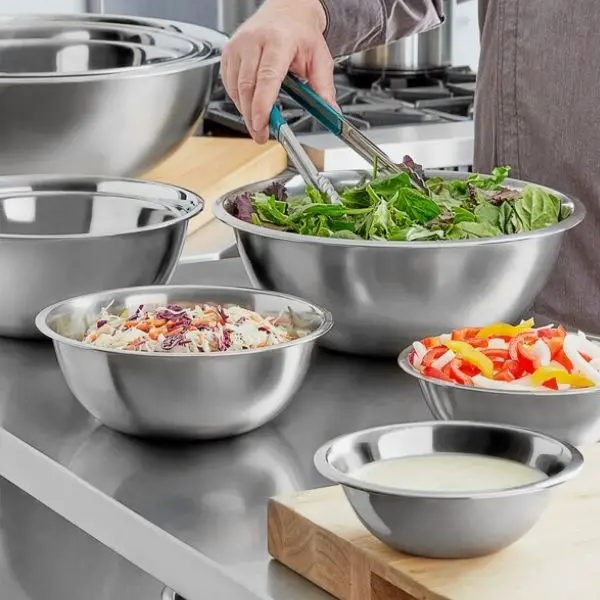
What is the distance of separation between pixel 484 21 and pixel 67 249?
79cm

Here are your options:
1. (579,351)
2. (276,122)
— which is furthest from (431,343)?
(276,122)

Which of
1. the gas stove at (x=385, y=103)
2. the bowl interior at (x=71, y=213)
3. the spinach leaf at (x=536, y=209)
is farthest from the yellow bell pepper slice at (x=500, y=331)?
the gas stove at (x=385, y=103)

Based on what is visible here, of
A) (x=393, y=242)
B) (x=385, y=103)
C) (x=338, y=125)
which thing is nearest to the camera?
(x=393, y=242)

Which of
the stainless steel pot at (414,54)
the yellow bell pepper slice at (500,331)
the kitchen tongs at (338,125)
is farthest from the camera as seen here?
the stainless steel pot at (414,54)

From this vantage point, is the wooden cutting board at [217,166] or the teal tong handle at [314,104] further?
the wooden cutting board at [217,166]

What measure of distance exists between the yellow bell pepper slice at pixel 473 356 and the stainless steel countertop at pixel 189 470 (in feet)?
0.34

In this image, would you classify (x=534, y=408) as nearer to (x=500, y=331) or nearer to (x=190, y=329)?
(x=500, y=331)

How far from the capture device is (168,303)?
138 centimetres

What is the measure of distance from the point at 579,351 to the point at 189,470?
1.15 ft

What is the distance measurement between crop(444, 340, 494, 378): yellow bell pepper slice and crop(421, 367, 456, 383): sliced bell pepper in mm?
24

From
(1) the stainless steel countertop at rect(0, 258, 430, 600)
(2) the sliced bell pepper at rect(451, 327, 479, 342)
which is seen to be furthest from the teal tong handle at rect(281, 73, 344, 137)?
(2) the sliced bell pepper at rect(451, 327, 479, 342)

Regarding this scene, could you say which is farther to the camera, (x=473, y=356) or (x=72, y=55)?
(x=72, y=55)

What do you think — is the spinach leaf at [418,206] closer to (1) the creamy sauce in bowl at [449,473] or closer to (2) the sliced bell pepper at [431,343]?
(2) the sliced bell pepper at [431,343]

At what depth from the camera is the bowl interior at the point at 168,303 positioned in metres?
1.32
